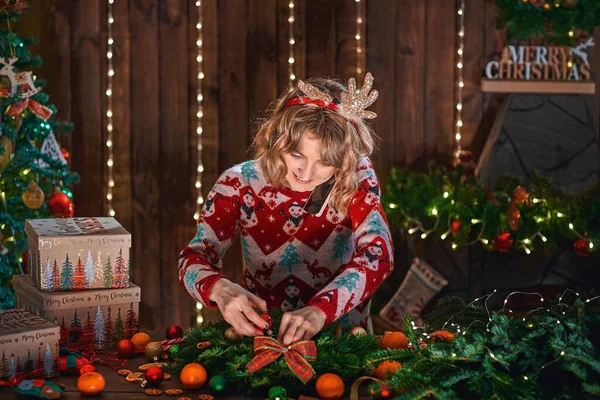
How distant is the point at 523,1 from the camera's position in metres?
4.67

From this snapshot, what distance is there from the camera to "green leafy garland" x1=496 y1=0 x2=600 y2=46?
15.3ft

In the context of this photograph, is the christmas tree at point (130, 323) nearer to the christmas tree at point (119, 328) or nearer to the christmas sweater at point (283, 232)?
the christmas tree at point (119, 328)

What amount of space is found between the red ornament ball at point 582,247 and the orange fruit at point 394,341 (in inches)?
105

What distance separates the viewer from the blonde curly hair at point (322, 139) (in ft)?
7.20

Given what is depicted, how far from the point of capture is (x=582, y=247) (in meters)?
4.28

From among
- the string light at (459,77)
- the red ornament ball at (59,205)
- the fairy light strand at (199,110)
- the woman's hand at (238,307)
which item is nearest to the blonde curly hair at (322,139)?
the woman's hand at (238,307)

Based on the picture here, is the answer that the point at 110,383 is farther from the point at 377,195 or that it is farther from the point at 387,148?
the point at 387,148

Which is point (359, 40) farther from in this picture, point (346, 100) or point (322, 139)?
point (322, 139)

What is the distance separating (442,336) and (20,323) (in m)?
1.00

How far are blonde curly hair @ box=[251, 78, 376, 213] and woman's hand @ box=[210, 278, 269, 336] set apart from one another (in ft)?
1.48

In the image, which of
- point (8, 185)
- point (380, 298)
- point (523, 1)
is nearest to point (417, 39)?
point (523, 1)

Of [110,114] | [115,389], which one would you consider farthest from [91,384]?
[110,114]

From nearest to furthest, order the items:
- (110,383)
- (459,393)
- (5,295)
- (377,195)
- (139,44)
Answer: (459,393) < (110,383) < (377,195) < (5,295) < (139,44)

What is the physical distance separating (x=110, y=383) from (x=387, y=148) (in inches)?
130
